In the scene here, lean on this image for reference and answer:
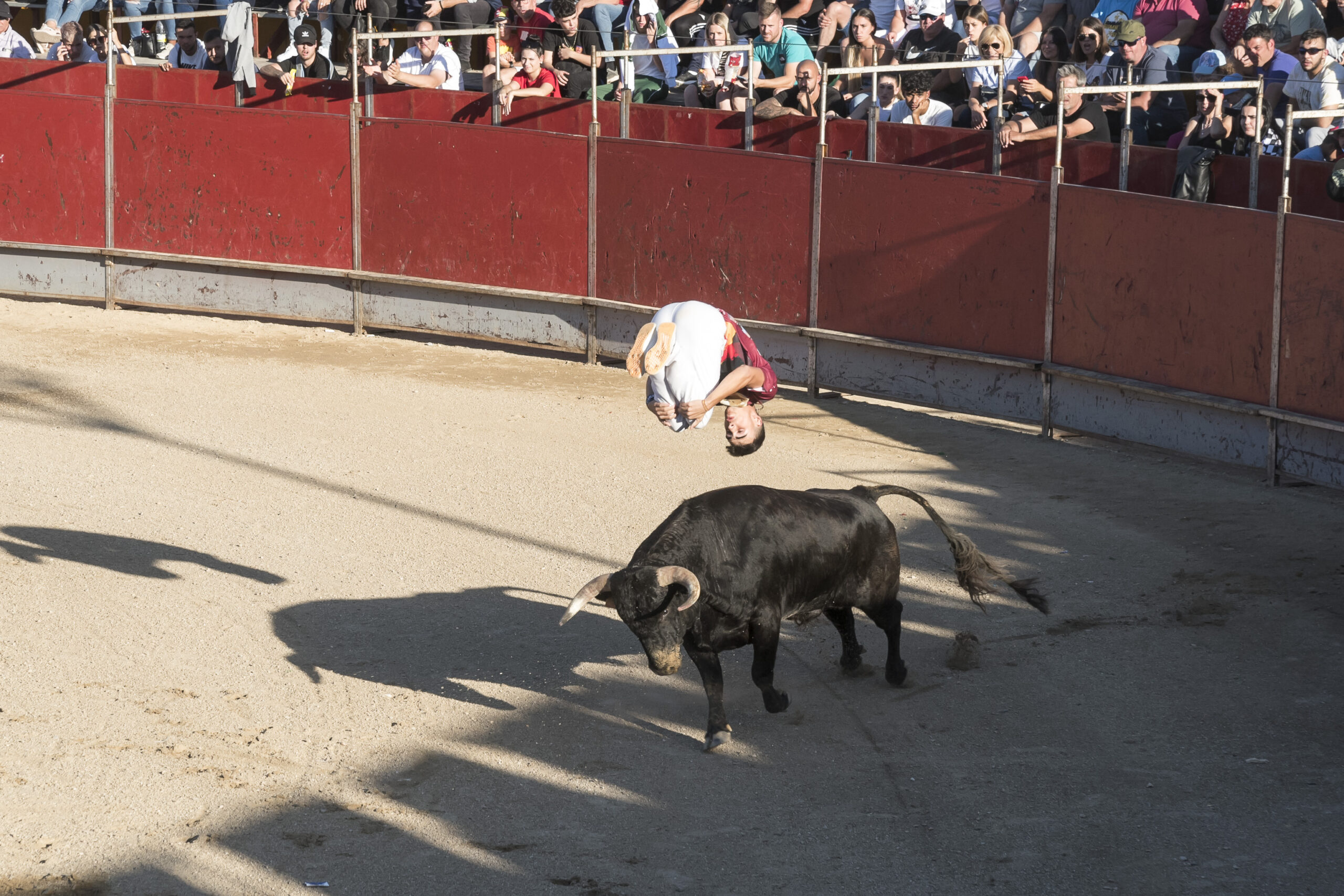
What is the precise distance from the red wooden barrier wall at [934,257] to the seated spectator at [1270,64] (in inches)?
61.9

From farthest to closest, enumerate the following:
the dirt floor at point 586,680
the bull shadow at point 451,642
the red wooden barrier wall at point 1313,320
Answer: the red wooden barrier wall at point 1313,320 < the bull shadow at point 451,642 < the dirt floor at point 586,680

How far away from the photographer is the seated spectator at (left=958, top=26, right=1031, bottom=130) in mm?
12464

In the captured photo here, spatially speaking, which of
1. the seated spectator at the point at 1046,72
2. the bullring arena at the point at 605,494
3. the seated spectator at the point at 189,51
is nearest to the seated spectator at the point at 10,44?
the seated spectator at the point at 189,51

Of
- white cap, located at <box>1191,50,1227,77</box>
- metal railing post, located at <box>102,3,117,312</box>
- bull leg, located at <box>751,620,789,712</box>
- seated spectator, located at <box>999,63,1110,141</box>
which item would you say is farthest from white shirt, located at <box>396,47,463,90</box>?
bull leg, located at <box>751,620,789,712</box>

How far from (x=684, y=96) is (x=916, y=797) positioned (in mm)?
9934

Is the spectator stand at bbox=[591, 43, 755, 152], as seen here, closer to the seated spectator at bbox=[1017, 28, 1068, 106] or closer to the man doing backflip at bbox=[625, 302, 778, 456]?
the seated spectator at bbox=[1017, 28, 1068, 106]

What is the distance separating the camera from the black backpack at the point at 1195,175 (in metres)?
10.7

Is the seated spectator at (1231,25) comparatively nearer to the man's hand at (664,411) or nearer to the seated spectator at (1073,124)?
the seated spectator at (1073,124)

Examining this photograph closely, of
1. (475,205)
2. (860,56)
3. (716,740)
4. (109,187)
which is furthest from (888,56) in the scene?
(716,740)

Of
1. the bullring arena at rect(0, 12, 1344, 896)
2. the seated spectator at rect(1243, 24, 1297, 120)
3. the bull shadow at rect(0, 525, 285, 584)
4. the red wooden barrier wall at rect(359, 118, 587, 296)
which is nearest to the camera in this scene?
the bullring arena at rect(0, 12, 1344, 896)

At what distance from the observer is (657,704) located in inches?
275

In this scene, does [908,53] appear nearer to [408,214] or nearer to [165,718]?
[408,214]

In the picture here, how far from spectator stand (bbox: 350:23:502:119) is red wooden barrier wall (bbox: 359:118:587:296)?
0.29 metres

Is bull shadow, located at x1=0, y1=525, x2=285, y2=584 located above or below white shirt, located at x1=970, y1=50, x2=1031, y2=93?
below
